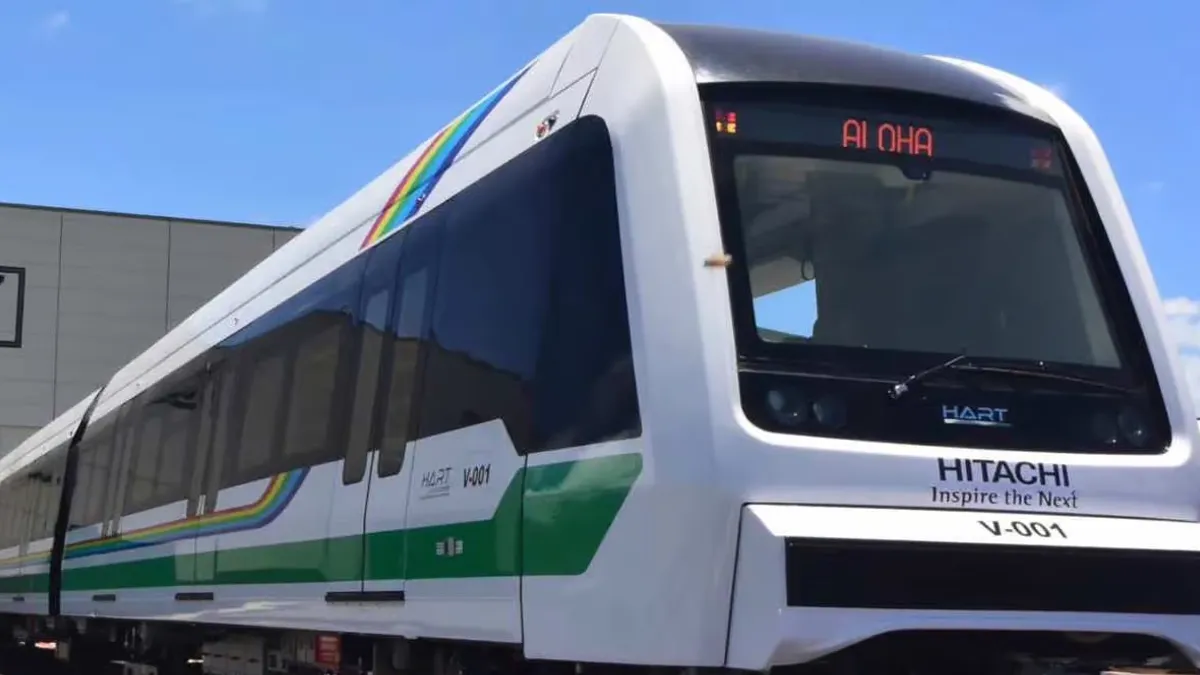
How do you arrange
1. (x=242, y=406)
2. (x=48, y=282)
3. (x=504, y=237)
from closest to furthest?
1. (x=504, y=237)
2. (x=242, y=406)
3. (x=48, y=282)

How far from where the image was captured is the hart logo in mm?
4320

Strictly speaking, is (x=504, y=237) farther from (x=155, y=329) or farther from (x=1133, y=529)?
(x=155, y=329)

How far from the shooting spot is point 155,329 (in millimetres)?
32938

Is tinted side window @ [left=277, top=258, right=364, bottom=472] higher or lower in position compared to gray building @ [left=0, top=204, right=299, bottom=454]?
lower

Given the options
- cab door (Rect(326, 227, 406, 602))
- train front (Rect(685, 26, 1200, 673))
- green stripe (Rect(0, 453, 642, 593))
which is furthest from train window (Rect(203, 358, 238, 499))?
train front (Rect(685, 26, 1200, 673))

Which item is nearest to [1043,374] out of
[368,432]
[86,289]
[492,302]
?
[492,302]

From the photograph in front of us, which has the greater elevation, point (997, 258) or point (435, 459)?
point (997, 258)

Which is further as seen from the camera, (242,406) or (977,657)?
(242,406)

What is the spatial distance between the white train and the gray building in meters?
28.4

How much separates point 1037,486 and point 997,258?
36.5 inches

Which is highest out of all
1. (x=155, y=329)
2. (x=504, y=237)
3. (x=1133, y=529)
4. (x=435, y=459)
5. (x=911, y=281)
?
(x=155, y=329)

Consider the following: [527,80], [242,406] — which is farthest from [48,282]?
[527,80]

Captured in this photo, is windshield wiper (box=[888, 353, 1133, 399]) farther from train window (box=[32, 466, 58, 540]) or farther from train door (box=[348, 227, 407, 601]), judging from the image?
train window (box=[32, 466, 58, 540])

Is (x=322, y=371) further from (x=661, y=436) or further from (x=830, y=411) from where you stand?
(x=830, y=411)
